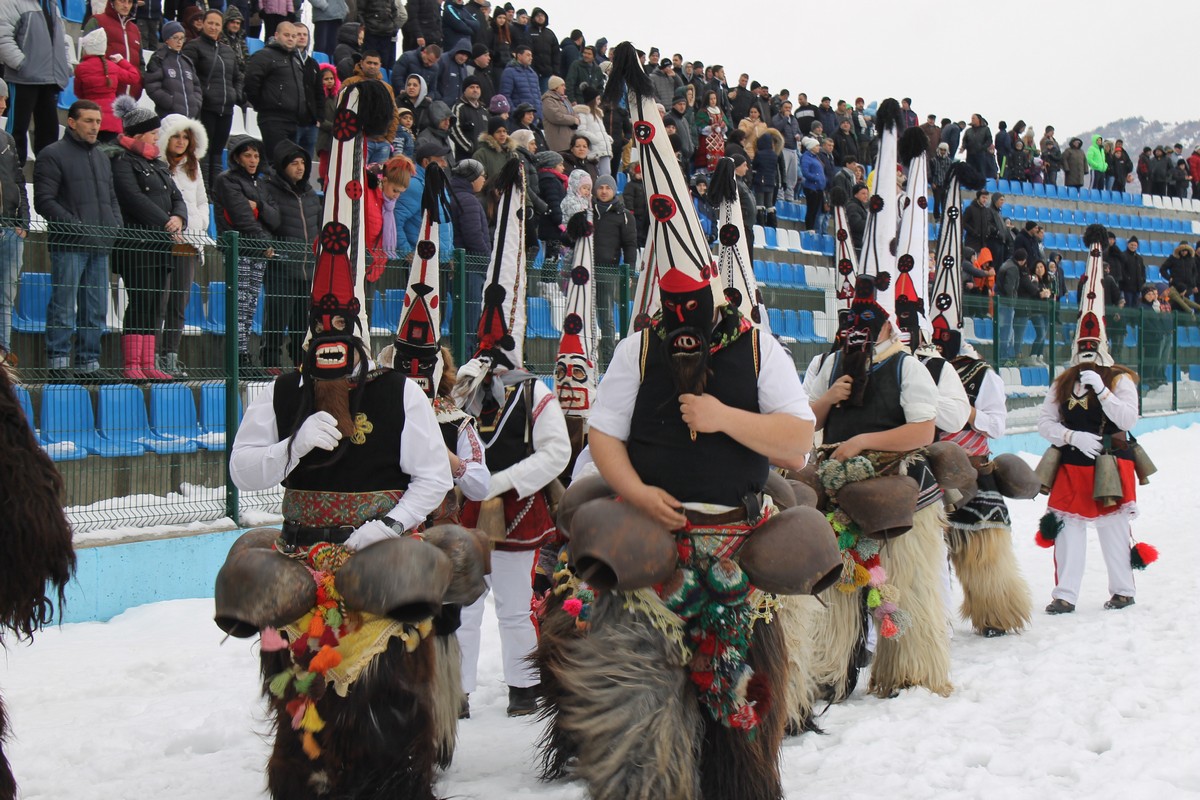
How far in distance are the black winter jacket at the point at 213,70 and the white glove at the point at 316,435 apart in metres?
8.03

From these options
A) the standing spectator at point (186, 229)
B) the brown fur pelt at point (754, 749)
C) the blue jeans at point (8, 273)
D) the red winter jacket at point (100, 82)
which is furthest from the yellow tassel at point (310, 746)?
the red winter jacket at point (100, 82)

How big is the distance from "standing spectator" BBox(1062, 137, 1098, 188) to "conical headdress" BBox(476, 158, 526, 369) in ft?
86.2

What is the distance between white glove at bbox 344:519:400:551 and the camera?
4.18 meters

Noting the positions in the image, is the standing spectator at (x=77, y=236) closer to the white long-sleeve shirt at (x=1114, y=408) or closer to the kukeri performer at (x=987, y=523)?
the kukeri performer at (x=987, y=523)

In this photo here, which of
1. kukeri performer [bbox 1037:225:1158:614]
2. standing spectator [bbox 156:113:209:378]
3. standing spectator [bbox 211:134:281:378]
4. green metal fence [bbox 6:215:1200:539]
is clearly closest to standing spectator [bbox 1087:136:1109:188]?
kukeri performer [bbox 1037:225:1158:614]

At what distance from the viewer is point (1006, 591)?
7.63 meters

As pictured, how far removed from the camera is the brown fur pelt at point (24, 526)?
325 cm

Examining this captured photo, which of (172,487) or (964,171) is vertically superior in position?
(964,171)

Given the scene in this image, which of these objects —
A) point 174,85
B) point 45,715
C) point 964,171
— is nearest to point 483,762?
point 45,715

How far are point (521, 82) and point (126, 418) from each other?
903cm

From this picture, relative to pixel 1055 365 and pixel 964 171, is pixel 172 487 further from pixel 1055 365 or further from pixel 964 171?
pixel 964 171

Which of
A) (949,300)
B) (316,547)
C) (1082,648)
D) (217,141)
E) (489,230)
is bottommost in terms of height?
(1082,648)

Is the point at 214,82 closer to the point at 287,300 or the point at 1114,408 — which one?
the point at 287,300

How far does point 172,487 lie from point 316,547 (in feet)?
14.1
